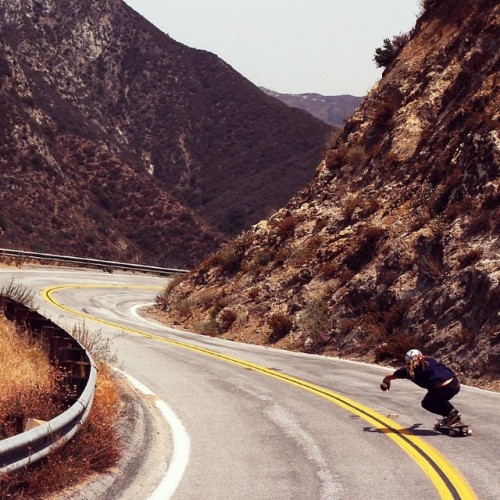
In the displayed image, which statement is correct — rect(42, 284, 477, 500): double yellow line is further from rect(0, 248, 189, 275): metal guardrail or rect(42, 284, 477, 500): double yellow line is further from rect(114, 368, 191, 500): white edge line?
rect(0, 248, 189, 275): metal guardrail

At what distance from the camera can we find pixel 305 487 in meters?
7.70

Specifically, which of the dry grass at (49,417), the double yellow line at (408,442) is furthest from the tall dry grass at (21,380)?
the double yellow line at (408,442)

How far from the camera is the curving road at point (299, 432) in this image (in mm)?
7820

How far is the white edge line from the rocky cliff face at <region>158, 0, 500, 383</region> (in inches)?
291

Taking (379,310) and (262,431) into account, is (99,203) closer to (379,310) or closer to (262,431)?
(379,310)

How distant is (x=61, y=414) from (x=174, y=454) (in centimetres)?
183

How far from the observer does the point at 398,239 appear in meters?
22.7

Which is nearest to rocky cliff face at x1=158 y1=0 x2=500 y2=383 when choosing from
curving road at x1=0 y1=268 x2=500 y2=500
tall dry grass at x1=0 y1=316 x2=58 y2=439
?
curving road at x1=0 y1=268 x2=500 y2=500

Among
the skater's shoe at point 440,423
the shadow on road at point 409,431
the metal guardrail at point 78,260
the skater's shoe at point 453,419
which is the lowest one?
the metal guardrail at point 78,260

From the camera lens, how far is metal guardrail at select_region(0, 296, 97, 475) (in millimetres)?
6516

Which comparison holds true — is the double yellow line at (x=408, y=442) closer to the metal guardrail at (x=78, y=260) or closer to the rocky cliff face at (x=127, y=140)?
the metal guardrail at (x=78, y=260)

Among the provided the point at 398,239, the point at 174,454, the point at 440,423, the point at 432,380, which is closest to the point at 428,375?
the point at 432,380

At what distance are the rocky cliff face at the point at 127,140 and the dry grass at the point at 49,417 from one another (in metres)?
52.9

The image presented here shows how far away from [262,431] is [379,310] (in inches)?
449
